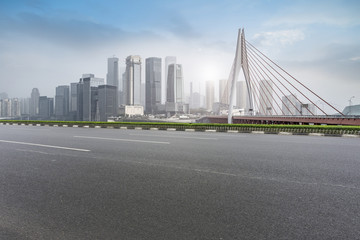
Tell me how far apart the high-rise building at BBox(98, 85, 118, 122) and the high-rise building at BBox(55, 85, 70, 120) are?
25933 millimetres

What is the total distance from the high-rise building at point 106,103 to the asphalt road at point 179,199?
150 m

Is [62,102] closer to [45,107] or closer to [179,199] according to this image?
[45,107]

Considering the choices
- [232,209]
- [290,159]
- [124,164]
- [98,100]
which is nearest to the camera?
[232,209]

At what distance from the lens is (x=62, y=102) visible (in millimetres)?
170875

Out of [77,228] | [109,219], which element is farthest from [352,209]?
[77,228]

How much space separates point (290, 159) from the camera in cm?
607

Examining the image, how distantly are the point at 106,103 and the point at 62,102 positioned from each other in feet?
139

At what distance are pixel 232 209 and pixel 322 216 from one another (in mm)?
1017

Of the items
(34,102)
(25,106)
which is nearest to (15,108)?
(25,106)

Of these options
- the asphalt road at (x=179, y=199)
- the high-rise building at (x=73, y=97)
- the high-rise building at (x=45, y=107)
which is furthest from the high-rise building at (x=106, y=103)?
the asphalt road at (x=179, y=199)

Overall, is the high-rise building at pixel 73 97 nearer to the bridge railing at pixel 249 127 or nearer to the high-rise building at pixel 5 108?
the high-rise building at pixel 5 108

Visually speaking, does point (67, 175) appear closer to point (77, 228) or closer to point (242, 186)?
point (77, 228)

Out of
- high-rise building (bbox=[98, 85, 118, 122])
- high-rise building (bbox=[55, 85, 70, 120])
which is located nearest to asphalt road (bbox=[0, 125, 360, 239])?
high-rise building (bbox=[98, 85, 118, 122])

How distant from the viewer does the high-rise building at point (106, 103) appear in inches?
5866
